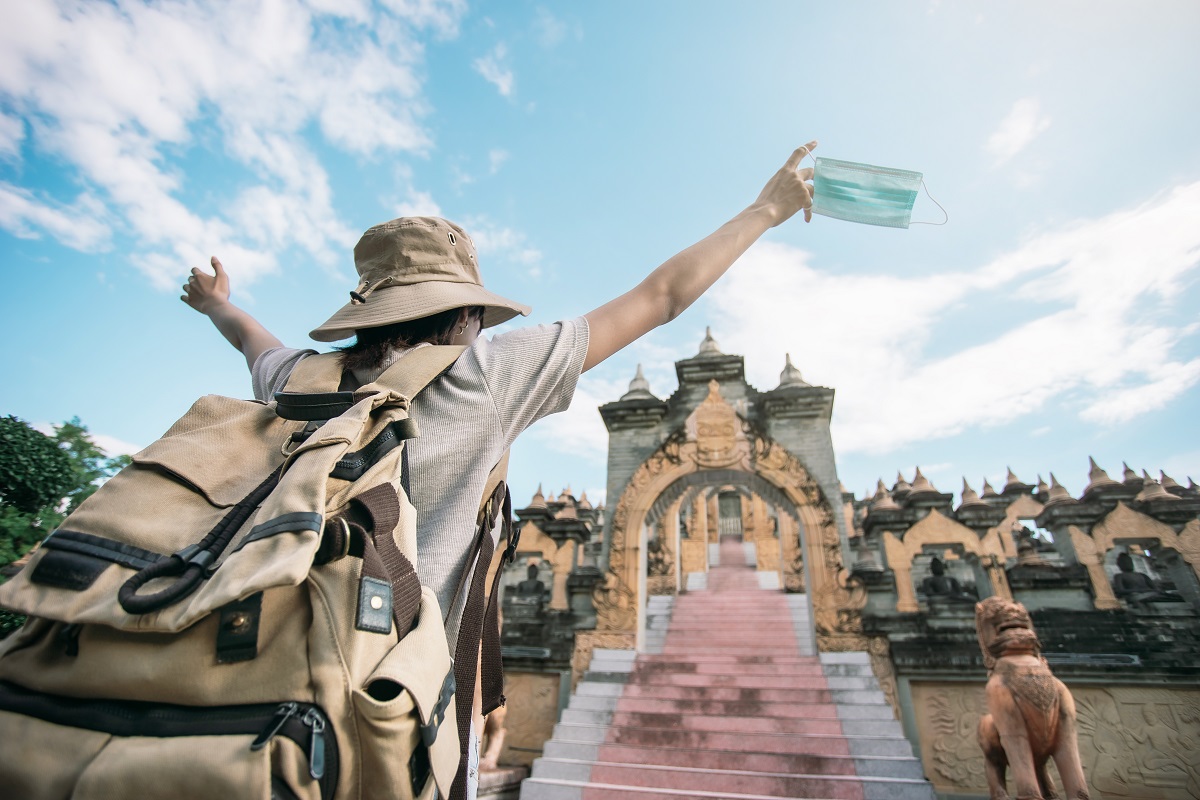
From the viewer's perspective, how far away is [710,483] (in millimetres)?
9344

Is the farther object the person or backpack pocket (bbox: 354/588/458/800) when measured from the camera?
the person

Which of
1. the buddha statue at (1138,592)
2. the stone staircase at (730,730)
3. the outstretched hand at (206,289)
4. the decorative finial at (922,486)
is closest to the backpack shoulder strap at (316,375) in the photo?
the outstretched hand at (206,289)

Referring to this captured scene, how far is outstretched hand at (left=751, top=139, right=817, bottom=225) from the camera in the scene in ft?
6.58

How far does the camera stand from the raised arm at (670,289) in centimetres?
159

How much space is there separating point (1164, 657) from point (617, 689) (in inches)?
236

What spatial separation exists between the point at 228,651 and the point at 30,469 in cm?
884

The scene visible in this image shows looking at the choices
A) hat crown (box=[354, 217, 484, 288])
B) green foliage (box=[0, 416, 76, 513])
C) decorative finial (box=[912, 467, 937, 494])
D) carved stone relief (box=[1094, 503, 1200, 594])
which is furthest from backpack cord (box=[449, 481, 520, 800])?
decorative finial (box=[912, 467, 937, 494])

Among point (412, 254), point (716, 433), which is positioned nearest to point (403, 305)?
point (412, 254)

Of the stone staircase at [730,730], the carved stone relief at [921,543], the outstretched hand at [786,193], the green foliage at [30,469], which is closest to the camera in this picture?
the outstretched hand at [786,193]

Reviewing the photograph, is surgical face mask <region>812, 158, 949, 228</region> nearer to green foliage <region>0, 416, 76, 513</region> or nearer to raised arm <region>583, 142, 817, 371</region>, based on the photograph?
raised arm <region>583, 142, 817, 371</region>

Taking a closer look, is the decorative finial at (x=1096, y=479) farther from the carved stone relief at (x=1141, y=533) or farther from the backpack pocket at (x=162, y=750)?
the backpack pocket at (x=162, y=750)

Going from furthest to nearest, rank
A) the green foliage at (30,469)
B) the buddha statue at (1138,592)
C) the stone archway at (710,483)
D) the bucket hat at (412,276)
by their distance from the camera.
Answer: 1. the stone archway at (710,483)
2. the buddha statue at (1138,592)
3. the green foliage at (30,469)
4. the bucket hat at (412,276)

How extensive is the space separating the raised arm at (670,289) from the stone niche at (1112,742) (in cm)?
727

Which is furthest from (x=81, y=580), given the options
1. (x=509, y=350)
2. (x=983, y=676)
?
(x=983, y=676)
